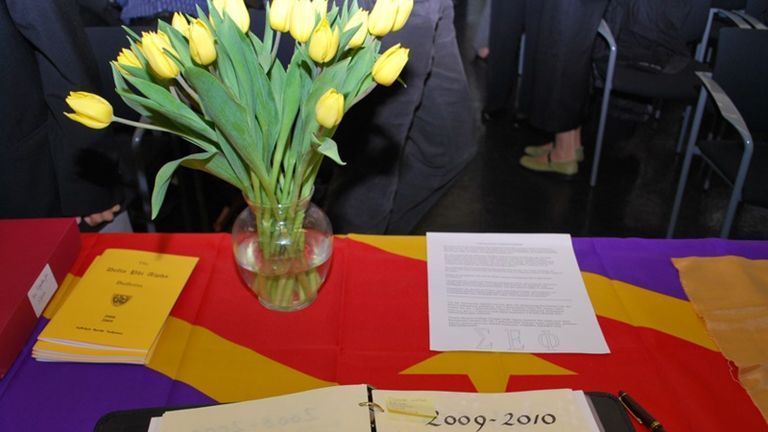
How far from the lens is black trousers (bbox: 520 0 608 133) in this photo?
248cm

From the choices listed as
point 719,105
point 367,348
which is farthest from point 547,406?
point 719,105

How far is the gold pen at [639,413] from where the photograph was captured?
0.76 metres

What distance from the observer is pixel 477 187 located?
8.86 feet

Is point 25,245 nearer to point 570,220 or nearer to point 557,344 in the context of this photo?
point 557,344

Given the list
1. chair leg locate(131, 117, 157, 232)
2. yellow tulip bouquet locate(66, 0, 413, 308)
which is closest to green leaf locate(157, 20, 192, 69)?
yellow tulip bouquet locate(66, 0, 413, 308)

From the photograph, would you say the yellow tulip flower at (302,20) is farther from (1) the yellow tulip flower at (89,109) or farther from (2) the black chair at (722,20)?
(2) the black chair at (722,20)

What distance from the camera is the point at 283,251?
0.87 m

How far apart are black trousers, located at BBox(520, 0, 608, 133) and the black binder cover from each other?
2015 millimetres

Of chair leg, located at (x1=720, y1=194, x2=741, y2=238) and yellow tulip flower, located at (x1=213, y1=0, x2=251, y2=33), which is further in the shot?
chair leg, located at (x1=720, y1=194, x2=741, y2=238)

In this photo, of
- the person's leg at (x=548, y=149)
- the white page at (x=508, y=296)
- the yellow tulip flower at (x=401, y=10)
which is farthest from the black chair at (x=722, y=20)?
the yellow tulip flower at (x=401, y=10)

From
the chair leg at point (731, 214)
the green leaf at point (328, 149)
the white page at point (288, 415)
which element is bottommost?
the chair leg at point (731, 214)

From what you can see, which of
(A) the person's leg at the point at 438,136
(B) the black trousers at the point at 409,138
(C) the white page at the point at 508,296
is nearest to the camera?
(C) the white page at the point at 508,296

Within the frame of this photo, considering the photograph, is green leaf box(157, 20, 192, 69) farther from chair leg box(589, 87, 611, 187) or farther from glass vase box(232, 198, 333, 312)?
chair leg box(589, 87, 611, 187)

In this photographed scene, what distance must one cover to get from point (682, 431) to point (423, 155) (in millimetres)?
1145
